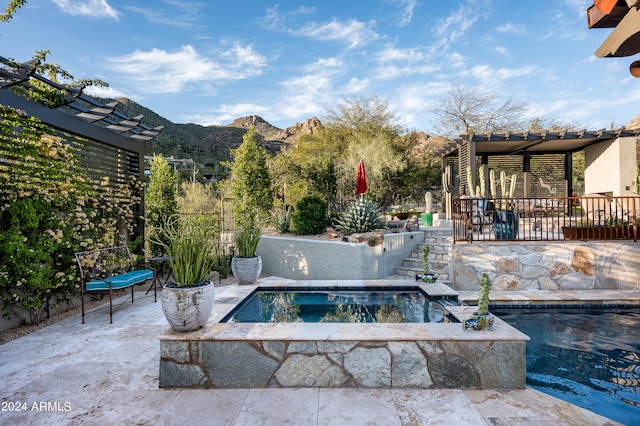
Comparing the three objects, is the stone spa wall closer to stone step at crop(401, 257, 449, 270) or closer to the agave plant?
stone step at crop(401, 257, 449, 270)

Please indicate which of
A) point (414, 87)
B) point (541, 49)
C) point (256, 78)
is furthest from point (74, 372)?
point (414, 87)

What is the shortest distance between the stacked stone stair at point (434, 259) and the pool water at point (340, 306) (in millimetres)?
2525

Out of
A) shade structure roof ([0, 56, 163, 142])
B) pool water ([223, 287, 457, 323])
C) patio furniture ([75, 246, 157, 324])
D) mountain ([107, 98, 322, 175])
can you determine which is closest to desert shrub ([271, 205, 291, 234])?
shade structure roof ([0, 56, 163, 142])

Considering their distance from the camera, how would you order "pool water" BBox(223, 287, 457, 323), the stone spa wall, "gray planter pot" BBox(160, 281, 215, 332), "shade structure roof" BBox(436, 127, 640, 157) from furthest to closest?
1. "shade structure roof" BBox(436, 127, 640, 157)
2. the stone spa wall
3. "pool water" BBox(223, 287, 457, 323)
4. "gray planter pot" BBox(160, 281, 215, 332)

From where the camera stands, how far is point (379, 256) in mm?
6988

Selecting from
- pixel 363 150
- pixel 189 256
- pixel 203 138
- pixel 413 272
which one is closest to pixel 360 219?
pixel 413 272

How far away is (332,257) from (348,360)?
4.36m

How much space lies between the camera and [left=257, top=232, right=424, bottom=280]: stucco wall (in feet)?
22.3

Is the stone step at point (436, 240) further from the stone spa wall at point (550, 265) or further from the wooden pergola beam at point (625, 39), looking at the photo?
the wooden pergola beam at point (625, 39)

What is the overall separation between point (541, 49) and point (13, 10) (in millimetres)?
16513

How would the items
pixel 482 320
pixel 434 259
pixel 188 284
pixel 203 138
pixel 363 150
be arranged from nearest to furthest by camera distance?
pixel 482 320
pixel 188 284
pixel 434 259
pixel 363 150
pixel 203 138

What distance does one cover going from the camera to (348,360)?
2.61 meters

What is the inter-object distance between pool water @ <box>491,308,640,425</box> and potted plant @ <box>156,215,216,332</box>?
287 centimetres

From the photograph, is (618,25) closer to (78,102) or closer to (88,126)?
(88,126)
